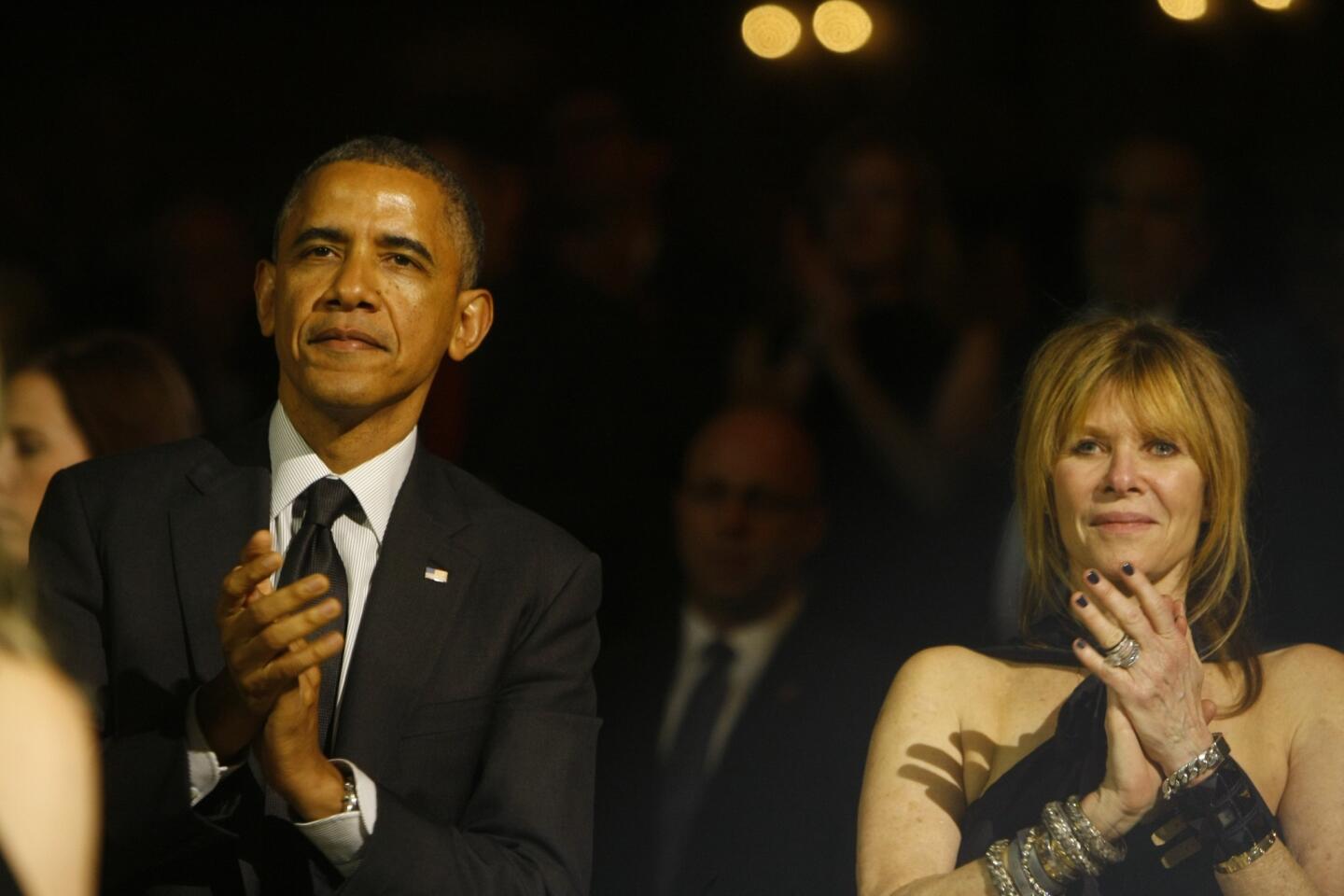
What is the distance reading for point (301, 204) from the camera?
3150 mm

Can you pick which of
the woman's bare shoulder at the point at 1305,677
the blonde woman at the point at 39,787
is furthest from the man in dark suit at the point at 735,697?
the blonde woman at the point at 39,787

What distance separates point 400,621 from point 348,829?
34cm

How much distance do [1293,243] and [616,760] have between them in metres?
1.42

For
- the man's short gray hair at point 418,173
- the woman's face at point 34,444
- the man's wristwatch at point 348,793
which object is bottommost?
the man's wristwatch at point 348,793

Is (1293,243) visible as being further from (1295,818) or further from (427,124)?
(427,124)

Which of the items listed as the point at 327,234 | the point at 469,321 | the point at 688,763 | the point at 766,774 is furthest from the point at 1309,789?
the point at 327,234

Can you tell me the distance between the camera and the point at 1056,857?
9.71ft

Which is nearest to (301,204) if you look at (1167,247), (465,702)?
(465,702)

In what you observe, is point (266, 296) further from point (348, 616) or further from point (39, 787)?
point (39, 787)

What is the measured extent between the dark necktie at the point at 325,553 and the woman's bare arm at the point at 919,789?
33.6 inches

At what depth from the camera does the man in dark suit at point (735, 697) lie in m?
3.35

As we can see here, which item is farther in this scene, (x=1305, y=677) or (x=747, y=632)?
(x=747, y=632)

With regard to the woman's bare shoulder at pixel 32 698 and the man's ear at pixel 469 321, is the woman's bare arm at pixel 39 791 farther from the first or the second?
the man's ear at pixel 469 321

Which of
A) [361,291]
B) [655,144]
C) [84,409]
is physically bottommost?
[84,409]
